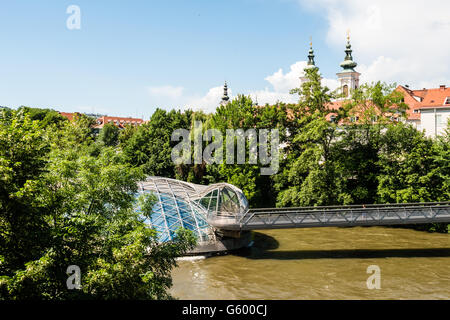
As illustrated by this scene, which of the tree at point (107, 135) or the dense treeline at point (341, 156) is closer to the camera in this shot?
the dense treeline at point (341, 156)

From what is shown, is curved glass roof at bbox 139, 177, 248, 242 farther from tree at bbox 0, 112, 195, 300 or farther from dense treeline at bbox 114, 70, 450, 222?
tree at bbox 0, 112, 195, 300

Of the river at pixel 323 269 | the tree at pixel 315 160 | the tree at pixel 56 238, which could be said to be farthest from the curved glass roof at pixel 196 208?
the tree at pixel 56 238

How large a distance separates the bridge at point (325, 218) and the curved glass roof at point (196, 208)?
551 millimetres

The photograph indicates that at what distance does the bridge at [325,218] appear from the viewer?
→ 23875 mm

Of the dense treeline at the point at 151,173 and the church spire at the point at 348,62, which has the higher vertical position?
the church spire at the point at 348,62

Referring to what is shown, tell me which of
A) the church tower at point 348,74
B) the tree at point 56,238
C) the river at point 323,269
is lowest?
the river at point 323,269

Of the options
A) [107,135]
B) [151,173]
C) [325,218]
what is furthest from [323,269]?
[107,135]

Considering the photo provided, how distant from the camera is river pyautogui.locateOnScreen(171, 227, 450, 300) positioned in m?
18.0

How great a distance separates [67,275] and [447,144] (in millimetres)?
33734

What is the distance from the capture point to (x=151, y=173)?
145 feet

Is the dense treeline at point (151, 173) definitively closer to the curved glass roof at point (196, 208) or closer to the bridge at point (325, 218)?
the curved glass roof at point (196, 208)

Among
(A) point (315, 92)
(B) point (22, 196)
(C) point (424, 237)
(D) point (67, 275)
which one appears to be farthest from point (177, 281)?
(A) point (315, 92)

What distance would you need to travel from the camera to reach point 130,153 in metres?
46.2
